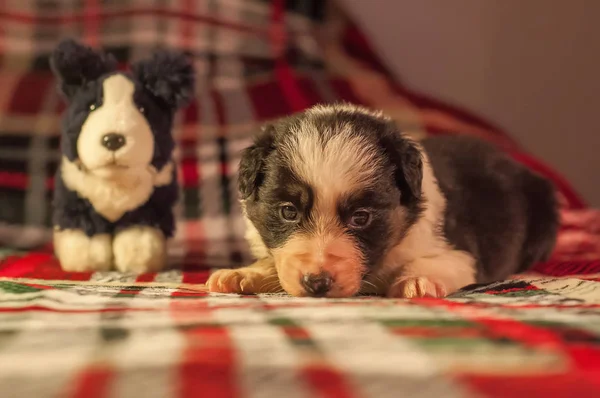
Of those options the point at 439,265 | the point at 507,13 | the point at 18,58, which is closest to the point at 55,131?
the point at 18,58

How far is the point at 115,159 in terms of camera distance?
2430 millimetres

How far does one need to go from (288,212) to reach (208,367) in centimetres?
92

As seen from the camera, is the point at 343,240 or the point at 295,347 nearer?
the point at 295,347

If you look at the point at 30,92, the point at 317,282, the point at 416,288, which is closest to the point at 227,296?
the point at 317,282

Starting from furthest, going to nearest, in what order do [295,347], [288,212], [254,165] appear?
1. [254,165]
2. [288,212]
3. [295,347]

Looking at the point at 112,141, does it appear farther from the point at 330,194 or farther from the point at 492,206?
the point at 492,206

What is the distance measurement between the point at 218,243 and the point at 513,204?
146 centimetres

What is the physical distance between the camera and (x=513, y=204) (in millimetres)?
2715

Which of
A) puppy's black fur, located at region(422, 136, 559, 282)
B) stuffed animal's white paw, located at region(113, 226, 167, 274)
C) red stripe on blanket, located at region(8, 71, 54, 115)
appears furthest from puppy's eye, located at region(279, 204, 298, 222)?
red stripe on blanket, located at region(8, 71, 54, 115)

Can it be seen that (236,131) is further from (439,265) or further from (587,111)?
(587,111)

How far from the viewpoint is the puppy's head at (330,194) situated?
191cm

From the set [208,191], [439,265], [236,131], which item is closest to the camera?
[439,265]

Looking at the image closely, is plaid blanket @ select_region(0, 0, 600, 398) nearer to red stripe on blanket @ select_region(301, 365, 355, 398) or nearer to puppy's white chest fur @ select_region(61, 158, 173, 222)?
red stripe on blanket @ select_region(301, 365, 355, 398)

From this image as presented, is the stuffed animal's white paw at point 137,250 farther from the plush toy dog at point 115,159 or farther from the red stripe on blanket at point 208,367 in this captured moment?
the red stripe on blanket at point 208,367
